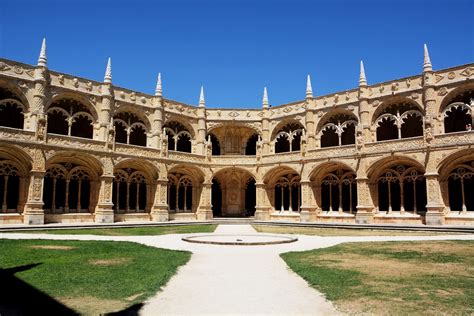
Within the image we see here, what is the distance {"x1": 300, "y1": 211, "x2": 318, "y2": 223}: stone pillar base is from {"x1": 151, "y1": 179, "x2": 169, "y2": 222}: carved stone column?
11535 mm

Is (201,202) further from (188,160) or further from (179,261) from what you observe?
(179,261)

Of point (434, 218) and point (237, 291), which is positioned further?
point (434, 218)

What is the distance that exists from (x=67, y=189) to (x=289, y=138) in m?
19.5

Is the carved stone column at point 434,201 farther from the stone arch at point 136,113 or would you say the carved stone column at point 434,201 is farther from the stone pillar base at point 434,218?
the stone arch at point 136,113

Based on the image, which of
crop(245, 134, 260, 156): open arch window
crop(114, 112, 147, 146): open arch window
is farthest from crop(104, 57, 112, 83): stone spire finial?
crop(245, 134, 260, 156): open arch window

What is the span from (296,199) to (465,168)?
14182 millimetres

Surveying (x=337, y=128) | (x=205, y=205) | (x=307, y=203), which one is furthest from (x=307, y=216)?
(x=205, y=205)

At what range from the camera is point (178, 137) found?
36.7m

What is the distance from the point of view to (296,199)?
35.8 m

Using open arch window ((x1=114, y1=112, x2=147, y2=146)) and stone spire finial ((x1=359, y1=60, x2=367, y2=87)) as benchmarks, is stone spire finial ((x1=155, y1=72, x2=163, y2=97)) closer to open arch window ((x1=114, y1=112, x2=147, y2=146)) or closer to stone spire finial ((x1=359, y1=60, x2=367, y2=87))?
open arch window ((x1=114, y1=112, x2=147, y2=146))

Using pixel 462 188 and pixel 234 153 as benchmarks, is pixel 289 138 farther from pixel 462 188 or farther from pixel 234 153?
pixel 462 188

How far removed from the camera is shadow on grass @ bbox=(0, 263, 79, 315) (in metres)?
5.82

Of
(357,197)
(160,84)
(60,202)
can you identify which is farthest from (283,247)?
(160,84)

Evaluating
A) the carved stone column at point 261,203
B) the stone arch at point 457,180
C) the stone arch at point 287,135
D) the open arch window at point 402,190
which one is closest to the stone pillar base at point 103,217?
the carved stone column at point 261,203
